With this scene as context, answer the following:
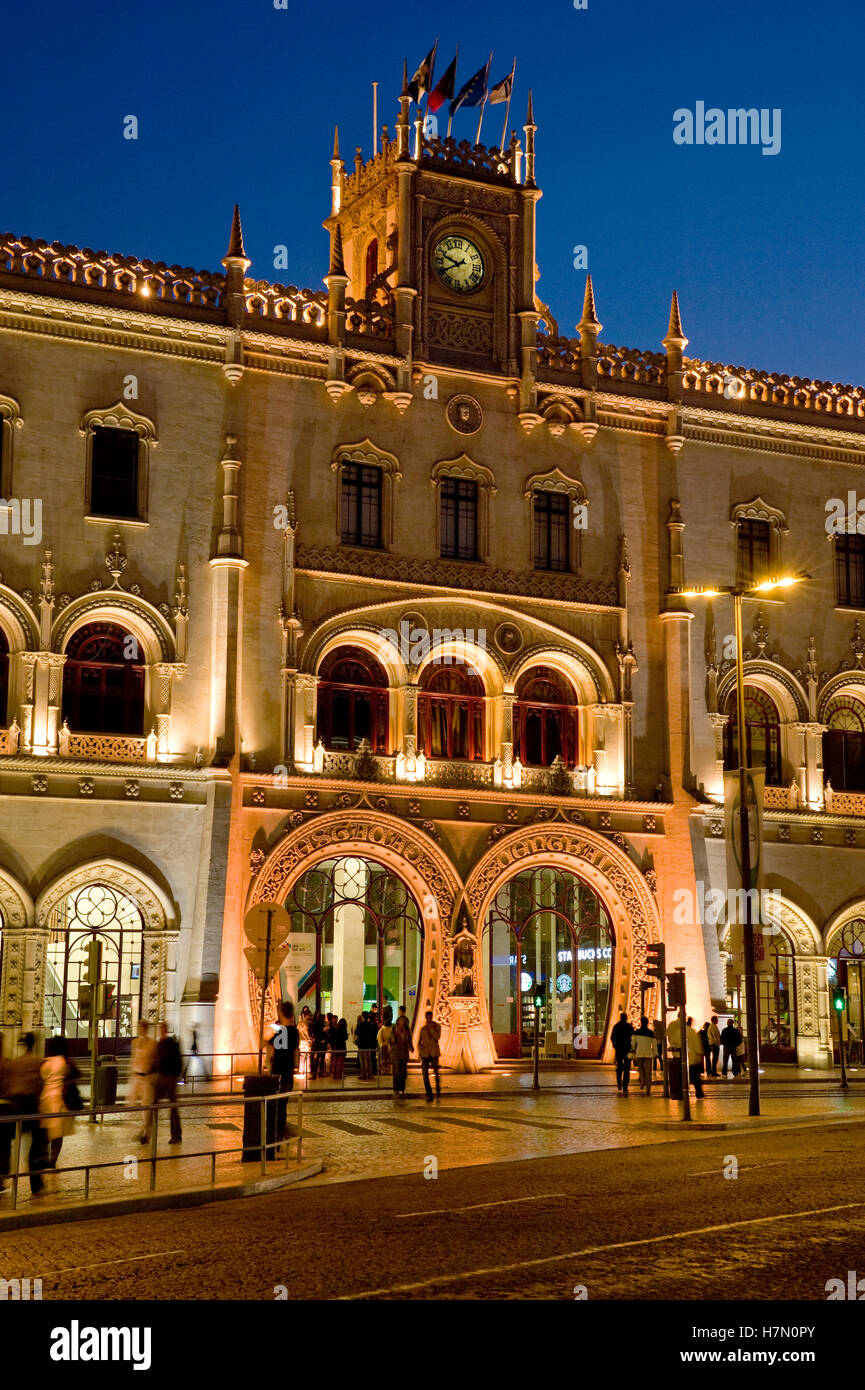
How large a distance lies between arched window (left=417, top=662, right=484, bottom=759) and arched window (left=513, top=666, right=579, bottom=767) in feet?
3.37

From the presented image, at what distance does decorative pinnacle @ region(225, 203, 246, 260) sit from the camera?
41.2m

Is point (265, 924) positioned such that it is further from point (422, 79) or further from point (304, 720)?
point (422, 79)

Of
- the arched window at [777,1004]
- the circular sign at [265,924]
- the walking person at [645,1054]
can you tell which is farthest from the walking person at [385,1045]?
the circular sign at [265,924]

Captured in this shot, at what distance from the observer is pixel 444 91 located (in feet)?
144

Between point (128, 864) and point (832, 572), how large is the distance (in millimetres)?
21198

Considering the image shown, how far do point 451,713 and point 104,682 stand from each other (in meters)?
8.63

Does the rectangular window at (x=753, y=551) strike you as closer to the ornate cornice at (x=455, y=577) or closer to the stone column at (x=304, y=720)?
the ornate cornice at (x=455, y=577)

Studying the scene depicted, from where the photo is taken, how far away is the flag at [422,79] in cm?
4397

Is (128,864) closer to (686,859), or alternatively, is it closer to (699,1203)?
(686,859)

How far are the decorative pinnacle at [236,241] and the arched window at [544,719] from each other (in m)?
12.2

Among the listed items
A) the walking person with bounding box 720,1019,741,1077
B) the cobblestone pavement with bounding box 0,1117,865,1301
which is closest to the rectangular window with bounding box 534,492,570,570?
the walking person with bounding box 720,1019,741,1077

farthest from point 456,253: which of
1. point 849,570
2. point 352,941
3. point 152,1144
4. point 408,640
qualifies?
point 152,1144
